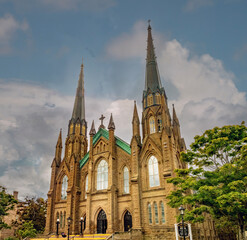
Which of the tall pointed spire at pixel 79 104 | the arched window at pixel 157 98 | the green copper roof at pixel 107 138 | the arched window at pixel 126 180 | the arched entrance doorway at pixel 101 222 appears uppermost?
the tall pointed spire at pixel 79 104

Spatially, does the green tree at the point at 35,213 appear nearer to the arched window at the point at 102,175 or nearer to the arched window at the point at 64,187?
the arched window at the point at 64,187

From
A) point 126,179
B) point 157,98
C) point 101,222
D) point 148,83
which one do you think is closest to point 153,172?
point 126,179

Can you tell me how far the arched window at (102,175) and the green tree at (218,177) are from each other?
536 inches

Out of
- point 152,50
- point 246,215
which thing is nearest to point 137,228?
point 246,215

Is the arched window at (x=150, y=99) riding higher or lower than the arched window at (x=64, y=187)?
higher

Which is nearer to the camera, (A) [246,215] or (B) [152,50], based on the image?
(A) [246,215]

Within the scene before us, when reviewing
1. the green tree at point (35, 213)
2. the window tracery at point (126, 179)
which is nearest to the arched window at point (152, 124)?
the window tracery at point (126, 179)

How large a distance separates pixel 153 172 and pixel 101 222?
8668 millimetres

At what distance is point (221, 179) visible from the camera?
15.1 m

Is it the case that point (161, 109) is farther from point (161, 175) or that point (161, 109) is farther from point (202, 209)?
point (202, 209)

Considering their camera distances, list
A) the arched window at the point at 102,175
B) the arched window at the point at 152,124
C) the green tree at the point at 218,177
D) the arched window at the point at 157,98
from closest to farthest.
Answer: the green tree at the point at 218,177 < the arched window at the point at 102,175 < the arched window at the point at 152,124 < the arched window at the point at 157,98

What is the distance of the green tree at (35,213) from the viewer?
123 feet

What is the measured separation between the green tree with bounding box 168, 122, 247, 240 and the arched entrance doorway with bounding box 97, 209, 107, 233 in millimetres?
13302

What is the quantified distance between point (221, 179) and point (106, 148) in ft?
59.2
